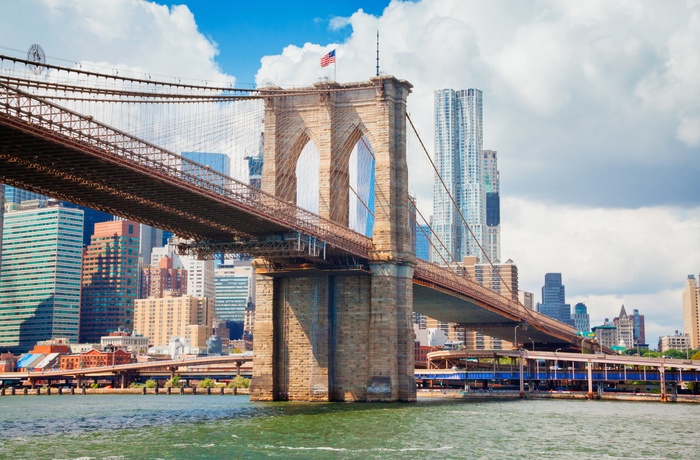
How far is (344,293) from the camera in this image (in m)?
82.9

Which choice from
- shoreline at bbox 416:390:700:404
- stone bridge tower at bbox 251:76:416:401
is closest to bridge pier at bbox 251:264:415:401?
stone bridge tower at bbox 251:76:416:401

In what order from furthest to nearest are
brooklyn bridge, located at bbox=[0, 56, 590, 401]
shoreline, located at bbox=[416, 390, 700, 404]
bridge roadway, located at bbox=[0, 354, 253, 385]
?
1. bridge roadway, located at bbox=[0, 354, 253, 385]
2. shoreline, located at bbox=[416, 390, 700, 404]
3. brooklyn bridge, located at bbox=[0, 56, 590, 401]

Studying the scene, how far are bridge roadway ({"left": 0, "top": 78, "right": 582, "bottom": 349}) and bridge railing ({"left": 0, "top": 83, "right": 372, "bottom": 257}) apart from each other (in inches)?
2.3

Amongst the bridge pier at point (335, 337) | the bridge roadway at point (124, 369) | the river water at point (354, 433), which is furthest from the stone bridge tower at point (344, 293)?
the bridge roadway at point (124, 369)

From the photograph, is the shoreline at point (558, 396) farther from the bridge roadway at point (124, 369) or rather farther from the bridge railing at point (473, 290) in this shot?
the bridge roadway at point (124, 369)

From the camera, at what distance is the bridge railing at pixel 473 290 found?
94.9m

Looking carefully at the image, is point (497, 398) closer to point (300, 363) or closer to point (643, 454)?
point (300, 363)

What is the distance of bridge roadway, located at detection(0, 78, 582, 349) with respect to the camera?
49.3m

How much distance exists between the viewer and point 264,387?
82875 millimetres

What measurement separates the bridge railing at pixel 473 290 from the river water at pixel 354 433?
16821mm

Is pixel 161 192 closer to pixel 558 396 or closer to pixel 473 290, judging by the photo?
pixel 473 290

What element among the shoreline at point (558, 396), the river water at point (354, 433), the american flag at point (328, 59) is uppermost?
the american flag at point (328, 59)

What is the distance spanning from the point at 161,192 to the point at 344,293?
2656cm

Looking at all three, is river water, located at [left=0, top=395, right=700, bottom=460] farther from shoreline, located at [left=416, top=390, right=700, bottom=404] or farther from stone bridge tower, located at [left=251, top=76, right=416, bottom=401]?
shoreline, located at [left=416, top=390, right=700, bottom=404]
